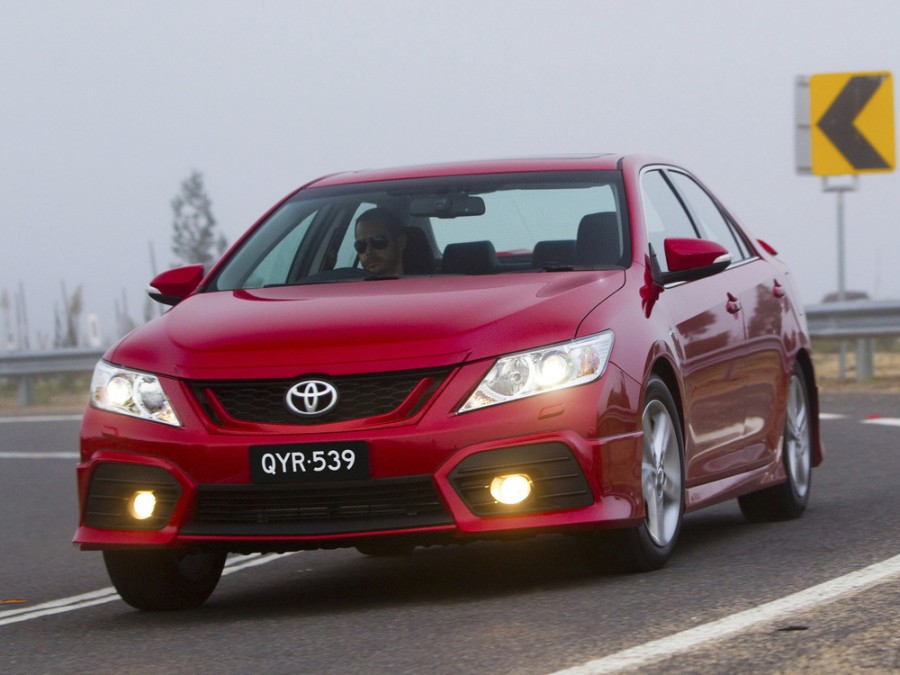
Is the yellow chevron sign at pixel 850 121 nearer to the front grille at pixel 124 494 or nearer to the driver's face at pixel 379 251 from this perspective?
the driver's face at pixel 379 251

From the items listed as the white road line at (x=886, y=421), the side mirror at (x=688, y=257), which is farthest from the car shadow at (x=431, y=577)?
the white road line at (x=886, y=421)

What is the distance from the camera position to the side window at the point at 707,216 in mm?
8266

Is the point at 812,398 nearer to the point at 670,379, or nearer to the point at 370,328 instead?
the point at 670,379

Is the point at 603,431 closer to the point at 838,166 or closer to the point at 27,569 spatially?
the point at 27,569

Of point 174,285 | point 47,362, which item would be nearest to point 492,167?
point 174,285

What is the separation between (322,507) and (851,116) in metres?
14.7

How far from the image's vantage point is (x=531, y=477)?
6.08 metres

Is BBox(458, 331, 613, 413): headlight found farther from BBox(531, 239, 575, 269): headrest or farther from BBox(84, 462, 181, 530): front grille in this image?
BBox(84, 462, 181, 530): front grille

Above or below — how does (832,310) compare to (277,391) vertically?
below

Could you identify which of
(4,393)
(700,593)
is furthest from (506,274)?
(4,393)

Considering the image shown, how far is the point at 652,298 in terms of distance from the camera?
679 centimetres

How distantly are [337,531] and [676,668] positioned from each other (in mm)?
1768

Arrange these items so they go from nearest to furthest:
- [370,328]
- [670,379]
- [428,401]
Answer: [428,401] < [370,328] < [670,379]

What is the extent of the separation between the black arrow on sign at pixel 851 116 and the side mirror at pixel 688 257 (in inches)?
519
